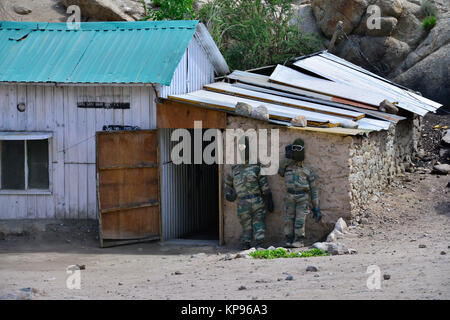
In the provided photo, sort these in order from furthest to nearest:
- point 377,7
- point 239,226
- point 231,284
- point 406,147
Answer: point 377,7 < point 406,147 < point 239,226 < point 231,284

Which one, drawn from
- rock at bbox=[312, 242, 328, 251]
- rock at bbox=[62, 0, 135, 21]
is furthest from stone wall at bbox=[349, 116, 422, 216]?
rock at bbox=[62, 0, 135, 21]

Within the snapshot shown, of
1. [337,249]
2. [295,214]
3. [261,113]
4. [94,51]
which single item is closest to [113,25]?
[94,51]

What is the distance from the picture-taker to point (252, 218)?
1040 cm

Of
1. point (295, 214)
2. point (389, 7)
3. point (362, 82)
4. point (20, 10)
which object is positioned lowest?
point (295, 214)

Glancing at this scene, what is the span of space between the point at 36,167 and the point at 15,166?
399 millimetres

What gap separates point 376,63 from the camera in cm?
1938

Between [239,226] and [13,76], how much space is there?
490 cm

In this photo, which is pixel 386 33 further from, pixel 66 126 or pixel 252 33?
pixel 66 126

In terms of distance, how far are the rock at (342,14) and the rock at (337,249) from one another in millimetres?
11761

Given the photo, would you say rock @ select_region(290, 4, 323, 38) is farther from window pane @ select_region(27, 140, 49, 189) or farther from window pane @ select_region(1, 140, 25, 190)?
window pane @ select_region(1, 140, 25, 190)

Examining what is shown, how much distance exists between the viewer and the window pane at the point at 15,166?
11477 millimetres

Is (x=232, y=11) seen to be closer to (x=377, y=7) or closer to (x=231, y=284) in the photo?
(x=377, y=7)

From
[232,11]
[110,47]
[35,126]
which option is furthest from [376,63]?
[35,126]

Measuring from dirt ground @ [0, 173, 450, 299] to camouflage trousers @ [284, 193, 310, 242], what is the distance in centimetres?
83
